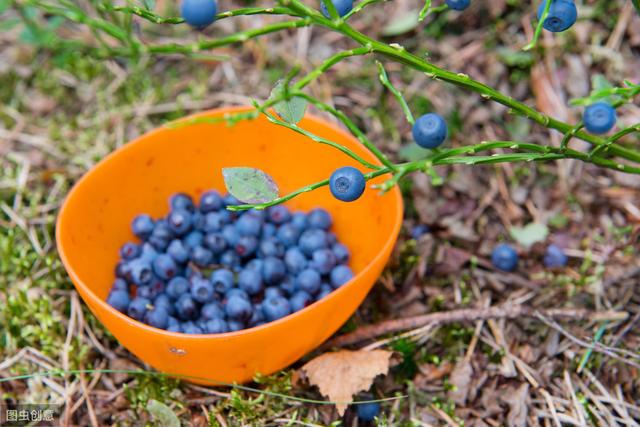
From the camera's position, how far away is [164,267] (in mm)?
2363

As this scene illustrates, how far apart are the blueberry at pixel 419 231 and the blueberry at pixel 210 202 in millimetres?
788

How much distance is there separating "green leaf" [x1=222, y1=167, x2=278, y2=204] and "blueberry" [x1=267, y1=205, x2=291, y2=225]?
3.22ft

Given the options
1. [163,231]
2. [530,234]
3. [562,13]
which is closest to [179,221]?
[163,231]

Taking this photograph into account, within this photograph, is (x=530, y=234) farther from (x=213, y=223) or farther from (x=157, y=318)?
(x=157, y=318)

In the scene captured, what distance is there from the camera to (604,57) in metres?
3.10

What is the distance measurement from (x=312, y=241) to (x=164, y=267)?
540 millimetres

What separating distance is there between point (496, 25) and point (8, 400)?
266 centimetres

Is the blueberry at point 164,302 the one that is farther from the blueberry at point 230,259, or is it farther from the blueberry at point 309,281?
the blueberry at point 309,281

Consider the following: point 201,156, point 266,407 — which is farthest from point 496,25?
point 266,407

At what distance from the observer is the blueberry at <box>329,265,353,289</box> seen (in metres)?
2.37

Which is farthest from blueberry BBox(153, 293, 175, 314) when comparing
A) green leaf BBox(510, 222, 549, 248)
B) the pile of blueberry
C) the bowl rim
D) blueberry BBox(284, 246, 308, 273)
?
green leaf BBox(510, 222, 549, 248)

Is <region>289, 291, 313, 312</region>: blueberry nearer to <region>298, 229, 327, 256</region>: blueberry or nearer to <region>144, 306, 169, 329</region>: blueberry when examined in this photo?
<region>298, 229, 327, 256</region>: blueberry

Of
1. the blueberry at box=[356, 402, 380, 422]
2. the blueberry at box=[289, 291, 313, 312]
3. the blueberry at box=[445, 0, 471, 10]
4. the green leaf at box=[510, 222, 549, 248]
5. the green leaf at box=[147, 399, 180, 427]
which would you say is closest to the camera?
the blueberry at box=[445, 0, 471, 10]

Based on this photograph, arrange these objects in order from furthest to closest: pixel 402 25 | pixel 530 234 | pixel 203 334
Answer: pixel 402 25 < pixel 530 234 < pixel 203 334
